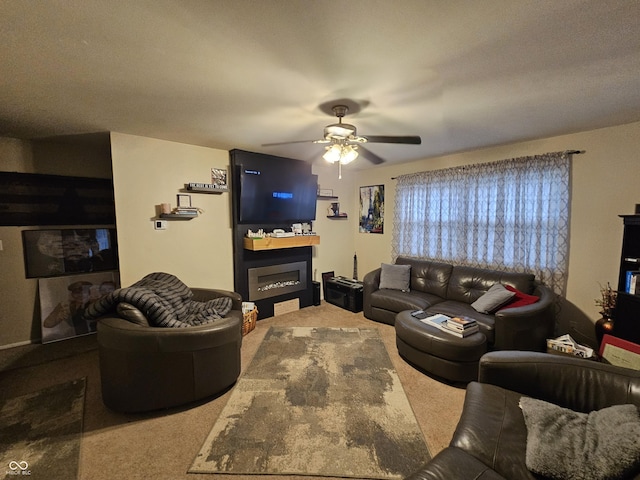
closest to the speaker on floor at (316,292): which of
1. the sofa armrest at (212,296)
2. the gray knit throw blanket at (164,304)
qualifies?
the sofa armrest at (212,296)

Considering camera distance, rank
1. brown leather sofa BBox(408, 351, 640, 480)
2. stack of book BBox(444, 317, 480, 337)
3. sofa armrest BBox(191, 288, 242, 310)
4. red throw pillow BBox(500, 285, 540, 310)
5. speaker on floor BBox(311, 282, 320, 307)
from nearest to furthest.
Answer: brown leather sofa BBox(408, 351, 640, 480)
stack of book BBox(444, 317, 480, 337)
red throw pillow BBox(500, 285, 540, 310)
sofa armrest BBox(191, 288, 242, 310)
speaker on floor BBox(311, 282, 320, 307)

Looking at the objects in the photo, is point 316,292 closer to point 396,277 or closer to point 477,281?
point 396,277

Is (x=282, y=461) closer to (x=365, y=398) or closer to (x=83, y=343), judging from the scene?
(x=365, y=398)

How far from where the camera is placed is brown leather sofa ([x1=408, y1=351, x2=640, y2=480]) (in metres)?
1.14

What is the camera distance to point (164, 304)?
92.0 inches

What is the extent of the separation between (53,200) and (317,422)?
3.92m

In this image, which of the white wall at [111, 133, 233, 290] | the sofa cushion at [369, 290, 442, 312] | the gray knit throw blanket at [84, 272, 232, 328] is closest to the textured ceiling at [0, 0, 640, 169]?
the white wall at [111, 133, 233, 290]

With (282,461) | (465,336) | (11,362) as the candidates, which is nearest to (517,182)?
(465,336)

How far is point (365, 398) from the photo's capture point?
2.23 m

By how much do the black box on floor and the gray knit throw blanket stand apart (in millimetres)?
2065

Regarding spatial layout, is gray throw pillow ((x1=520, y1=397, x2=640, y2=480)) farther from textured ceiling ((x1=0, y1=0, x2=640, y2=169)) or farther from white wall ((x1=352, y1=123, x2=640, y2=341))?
white wall ((x1=352, y1=123, x2=640, y2=341))

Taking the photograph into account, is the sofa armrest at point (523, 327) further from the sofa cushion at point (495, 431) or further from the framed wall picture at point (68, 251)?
the framed wall picture at point (68, 251)

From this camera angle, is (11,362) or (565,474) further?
(11,362)

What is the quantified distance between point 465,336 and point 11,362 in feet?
14.9
